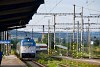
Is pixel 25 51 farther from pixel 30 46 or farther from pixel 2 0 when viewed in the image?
pixel 2 0

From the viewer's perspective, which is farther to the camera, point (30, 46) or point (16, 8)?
point (30, 46)

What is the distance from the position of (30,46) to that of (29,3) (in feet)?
82.5

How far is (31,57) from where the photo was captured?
50500mm

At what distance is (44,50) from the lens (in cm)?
9475

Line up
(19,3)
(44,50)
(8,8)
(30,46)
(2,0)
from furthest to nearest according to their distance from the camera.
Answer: (44,50), (30,46), (8,8), (19,3), (2,0)

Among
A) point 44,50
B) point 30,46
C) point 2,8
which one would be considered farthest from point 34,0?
point 44,50

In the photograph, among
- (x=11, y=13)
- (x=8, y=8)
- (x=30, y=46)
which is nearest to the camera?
(x=8, y=8)

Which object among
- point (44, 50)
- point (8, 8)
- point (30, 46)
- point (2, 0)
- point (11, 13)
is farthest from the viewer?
point (44, 50)

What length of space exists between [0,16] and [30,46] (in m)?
20.5

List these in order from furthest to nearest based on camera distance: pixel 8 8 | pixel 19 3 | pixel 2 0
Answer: pixel 8 8 < pixel 19 3 < pixel 2 0

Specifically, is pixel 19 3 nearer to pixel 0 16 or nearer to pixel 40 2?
pixel 40 2

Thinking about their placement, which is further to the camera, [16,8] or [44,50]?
[44,50]

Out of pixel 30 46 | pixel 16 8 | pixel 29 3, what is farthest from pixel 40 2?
pixel 30 46

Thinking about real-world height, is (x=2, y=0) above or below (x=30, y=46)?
above
